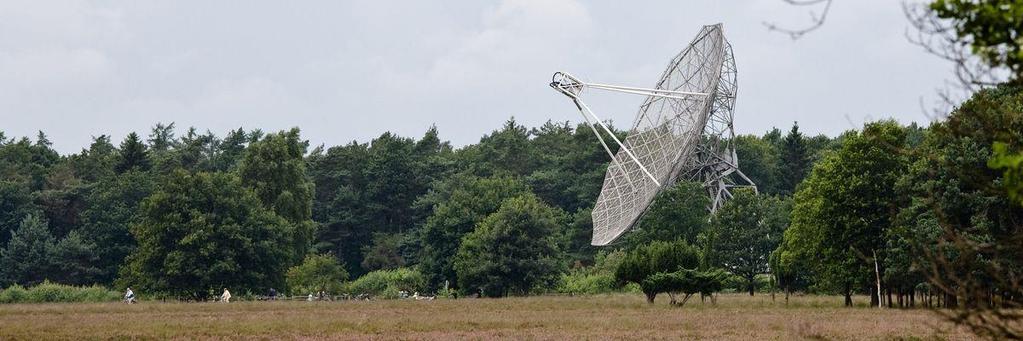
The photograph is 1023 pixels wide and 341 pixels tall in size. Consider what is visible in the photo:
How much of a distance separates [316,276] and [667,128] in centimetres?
2962

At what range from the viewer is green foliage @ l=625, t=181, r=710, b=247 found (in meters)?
92.2

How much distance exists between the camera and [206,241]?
277 ft

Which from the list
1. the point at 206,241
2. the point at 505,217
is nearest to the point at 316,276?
the point at 206,241

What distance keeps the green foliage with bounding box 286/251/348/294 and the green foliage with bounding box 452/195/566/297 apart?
326 inches

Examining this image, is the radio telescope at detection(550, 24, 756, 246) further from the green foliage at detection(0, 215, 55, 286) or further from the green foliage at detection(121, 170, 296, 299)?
the green foliage at detection(0, 215, 55, 286)

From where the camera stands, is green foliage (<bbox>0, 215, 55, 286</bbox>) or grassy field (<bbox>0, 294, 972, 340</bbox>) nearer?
grassy field (<bbox>0, 294, 972, 340</bbox>)

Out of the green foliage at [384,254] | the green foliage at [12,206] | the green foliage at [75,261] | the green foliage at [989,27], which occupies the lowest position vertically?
the green foliage at [989,27]

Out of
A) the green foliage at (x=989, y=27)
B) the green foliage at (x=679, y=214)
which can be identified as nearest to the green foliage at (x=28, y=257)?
the green foliage at (x=679, y=214)

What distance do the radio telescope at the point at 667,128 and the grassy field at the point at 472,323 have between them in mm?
12171

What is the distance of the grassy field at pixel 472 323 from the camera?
33.7 meters

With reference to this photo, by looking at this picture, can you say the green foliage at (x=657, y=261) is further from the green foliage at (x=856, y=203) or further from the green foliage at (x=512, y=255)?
the green foliage at (x=512, y=255)

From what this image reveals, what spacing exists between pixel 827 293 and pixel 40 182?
268ft

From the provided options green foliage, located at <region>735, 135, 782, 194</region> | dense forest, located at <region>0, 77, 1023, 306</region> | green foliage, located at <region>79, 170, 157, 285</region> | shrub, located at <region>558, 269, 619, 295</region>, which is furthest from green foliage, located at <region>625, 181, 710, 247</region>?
green foliage, located at <region>79, 170, 157, 285</region>

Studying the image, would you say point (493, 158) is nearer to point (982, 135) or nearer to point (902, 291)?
point (902, 291)
